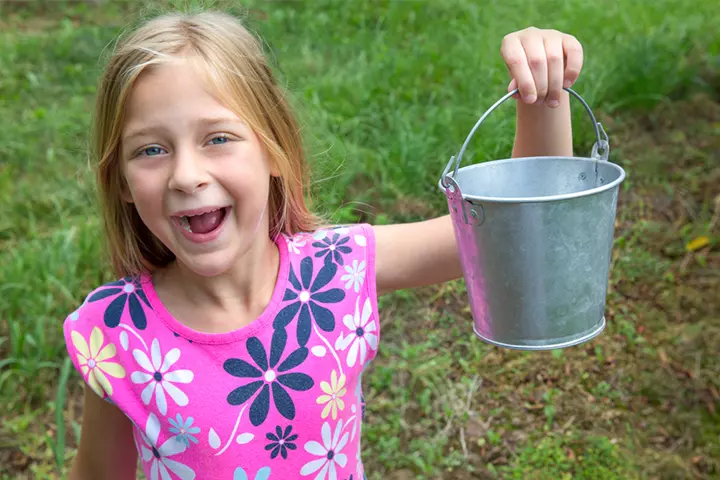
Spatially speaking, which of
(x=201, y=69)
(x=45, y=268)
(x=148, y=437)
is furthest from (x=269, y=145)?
(x=45, y=268)

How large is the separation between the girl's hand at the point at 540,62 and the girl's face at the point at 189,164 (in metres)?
0.50

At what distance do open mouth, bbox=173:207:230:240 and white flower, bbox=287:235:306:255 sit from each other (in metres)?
0.26

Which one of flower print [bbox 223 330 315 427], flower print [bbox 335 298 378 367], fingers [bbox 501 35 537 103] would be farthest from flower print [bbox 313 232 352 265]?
fingers [bbox 501 35 537 103]

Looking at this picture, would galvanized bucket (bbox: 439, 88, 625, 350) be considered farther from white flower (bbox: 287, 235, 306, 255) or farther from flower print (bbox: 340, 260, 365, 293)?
white flower (bbox: 287, 235, 306, 255)

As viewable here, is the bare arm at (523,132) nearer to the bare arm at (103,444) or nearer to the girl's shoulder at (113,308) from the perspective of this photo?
the girl's shoulder at (113,308)

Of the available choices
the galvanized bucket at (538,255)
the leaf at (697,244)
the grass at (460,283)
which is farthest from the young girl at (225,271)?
the leaf at (697,244)

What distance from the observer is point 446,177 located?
127cm

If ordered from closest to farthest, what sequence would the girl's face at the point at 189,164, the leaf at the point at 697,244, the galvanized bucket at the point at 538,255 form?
1. the galvanized bucket at the point at 538,255
2. the girl's face at the point at 189,164
3. the leaf at the point at 697,244

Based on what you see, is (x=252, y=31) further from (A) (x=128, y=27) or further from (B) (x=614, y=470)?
(B) (x=614, y=470)

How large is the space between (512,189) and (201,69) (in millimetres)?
612

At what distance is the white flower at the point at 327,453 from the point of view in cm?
159

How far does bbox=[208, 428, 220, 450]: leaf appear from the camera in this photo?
5.01 ft

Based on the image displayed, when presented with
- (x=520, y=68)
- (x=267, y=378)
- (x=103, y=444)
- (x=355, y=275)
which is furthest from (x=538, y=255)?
(x=103, y=444)

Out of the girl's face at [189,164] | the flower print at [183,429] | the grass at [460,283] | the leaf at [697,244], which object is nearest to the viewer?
the girl's face at [189,164]
